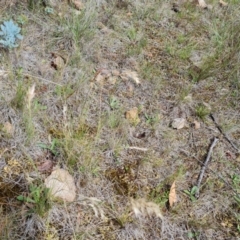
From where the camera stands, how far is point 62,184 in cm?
149

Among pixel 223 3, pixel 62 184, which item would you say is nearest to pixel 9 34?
pixel 62 184

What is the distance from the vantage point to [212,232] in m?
1.55

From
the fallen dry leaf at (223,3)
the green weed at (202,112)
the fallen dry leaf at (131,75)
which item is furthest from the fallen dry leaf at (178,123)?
the fallen dry leaf at (223,3)

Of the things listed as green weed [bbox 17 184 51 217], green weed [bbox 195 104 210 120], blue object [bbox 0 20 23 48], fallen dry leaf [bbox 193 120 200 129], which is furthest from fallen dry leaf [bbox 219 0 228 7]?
green weed [bbox 17 184 51 217]

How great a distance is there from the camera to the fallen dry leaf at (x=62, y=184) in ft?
4.81

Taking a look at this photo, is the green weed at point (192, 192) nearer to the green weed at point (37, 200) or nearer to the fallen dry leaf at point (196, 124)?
the fallen dry leaf at point (196, 124)

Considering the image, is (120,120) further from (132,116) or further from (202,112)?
(202,112)

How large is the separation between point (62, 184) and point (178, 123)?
0.83 metres

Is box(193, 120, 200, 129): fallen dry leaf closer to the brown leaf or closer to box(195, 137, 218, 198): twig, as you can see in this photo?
box(195, 137, 218, 198): twig

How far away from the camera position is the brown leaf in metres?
1.56

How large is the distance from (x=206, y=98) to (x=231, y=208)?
790 mm

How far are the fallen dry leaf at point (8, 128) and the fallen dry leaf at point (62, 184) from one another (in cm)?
33

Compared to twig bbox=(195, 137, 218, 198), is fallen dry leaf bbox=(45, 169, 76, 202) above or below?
below

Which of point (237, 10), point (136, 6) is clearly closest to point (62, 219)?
point (136, 6)
